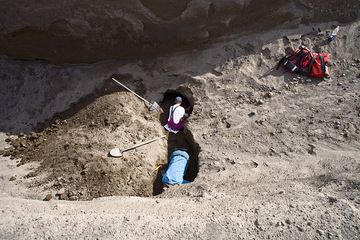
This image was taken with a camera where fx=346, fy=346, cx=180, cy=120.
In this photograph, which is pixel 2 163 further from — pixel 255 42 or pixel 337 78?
pixel 337 78

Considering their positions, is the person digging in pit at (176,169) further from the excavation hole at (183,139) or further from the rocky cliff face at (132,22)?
the rocky cliff face at (132,22)

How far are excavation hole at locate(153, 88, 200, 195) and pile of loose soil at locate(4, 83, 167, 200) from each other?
0.09m

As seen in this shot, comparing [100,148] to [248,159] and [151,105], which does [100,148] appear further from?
[248,159]

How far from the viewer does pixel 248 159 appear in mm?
3803

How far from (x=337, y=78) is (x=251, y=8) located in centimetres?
142

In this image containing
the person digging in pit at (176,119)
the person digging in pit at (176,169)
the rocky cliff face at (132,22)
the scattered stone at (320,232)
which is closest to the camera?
the scattered stone at (320,232)

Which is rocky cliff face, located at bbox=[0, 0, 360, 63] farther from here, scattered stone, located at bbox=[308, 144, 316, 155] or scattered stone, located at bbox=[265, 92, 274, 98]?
scattered stone, located at bbox=[308, 144, 316, 155]

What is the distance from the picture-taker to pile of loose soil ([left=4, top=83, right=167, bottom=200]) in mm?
3863

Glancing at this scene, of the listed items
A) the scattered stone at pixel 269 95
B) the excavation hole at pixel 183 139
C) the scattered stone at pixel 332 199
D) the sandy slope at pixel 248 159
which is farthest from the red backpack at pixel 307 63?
the scattered stone at pixel 332 199

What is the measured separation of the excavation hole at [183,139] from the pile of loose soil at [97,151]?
95 millimetres

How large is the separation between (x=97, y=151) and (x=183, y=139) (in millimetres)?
1104

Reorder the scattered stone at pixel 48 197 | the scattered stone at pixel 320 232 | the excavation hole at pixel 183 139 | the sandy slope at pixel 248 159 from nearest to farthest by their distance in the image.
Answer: the scattered stone at pixel 320 232, the sandy slope at pixel 248 159, the scattered stone at pixel 48 197, the excavation hole at pixel 183 139

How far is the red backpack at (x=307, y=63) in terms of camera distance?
4.36 m

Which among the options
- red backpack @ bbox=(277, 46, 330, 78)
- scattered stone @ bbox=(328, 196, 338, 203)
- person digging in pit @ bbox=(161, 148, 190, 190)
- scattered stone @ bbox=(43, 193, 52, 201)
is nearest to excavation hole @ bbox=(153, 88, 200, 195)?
person digging in pit @ bbox=(161, 148, 190, 190)
